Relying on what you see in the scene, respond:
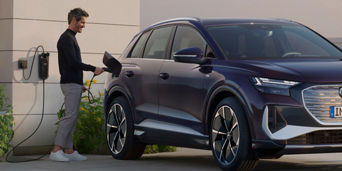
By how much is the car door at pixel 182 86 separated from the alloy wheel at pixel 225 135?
400mm

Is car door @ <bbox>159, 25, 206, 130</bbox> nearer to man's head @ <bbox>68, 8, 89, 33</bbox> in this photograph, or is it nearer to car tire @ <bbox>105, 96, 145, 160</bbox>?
car tire @ <bbox>105, 96, 145, 160</bbox>

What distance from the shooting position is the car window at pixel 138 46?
12820 mm

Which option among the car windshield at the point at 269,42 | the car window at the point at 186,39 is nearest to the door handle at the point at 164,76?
the car window at the point at 186,39

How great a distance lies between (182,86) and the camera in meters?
11.2

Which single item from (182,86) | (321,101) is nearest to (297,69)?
(321,101)

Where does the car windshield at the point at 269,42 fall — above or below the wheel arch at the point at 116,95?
above

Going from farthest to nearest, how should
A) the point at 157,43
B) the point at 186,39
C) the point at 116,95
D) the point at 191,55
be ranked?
the point at 116,95 < the point at 157,43 < the point at 186,39 < the point at 191,55

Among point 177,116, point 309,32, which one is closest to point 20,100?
point 177,116

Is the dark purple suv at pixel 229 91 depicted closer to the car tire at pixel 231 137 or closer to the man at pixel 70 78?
the car tire at pixel 231 137

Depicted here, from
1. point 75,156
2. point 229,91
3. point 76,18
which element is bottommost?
point 75,156

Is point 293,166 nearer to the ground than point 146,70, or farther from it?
nearer to the ground

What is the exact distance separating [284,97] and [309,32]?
2.26 metres

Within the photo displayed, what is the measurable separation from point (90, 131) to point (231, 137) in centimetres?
436

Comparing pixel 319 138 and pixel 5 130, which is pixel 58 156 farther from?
pixel 319 138
